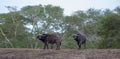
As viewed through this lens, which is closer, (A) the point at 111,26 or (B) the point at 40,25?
(A) the point at 111,26

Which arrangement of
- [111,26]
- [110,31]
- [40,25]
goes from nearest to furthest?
[110,31]
[111,26]
[40,25]

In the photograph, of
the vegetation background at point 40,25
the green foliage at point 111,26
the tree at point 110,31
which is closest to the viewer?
the tree at point 110,31

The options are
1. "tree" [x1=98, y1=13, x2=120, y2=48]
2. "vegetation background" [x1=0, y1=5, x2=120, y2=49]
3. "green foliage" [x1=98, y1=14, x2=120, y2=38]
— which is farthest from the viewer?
"vegetation background" [x1=0, y1=5, x2=120, y2=49]

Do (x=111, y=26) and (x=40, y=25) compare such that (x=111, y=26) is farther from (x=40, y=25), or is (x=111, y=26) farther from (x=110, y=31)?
(x=40, y=25)

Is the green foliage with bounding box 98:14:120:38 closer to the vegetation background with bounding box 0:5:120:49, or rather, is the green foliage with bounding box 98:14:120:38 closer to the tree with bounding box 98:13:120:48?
the tree with bounding box 98:13:120:48

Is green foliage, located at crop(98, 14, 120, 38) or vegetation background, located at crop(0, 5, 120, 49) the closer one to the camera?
green foliage, located at crop(98, 14, 120, 38)

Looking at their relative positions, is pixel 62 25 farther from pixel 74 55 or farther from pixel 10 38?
pixel 74 55

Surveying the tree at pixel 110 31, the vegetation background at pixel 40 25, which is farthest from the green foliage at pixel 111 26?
the vegetation background at pixel 40 25

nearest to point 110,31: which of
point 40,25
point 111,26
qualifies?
point 111,26

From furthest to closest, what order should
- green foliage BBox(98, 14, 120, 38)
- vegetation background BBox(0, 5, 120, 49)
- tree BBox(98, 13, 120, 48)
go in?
vegetation background BBox(0, 5, 120, 49), green foliage BBox(98, 14, 120, 38), tree BBox(98, 13, 120, 48)

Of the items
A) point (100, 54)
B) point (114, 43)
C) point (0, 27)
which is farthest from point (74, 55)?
point (0, 27)

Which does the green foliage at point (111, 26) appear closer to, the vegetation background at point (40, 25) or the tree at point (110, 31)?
the tree at point (110, 31)

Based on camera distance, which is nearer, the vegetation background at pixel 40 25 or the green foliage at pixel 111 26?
the green foliage at pixel 111 26

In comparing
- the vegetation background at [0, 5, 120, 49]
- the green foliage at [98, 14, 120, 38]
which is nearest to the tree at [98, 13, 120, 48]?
the green foliage at [98, 14, 120, 38]
